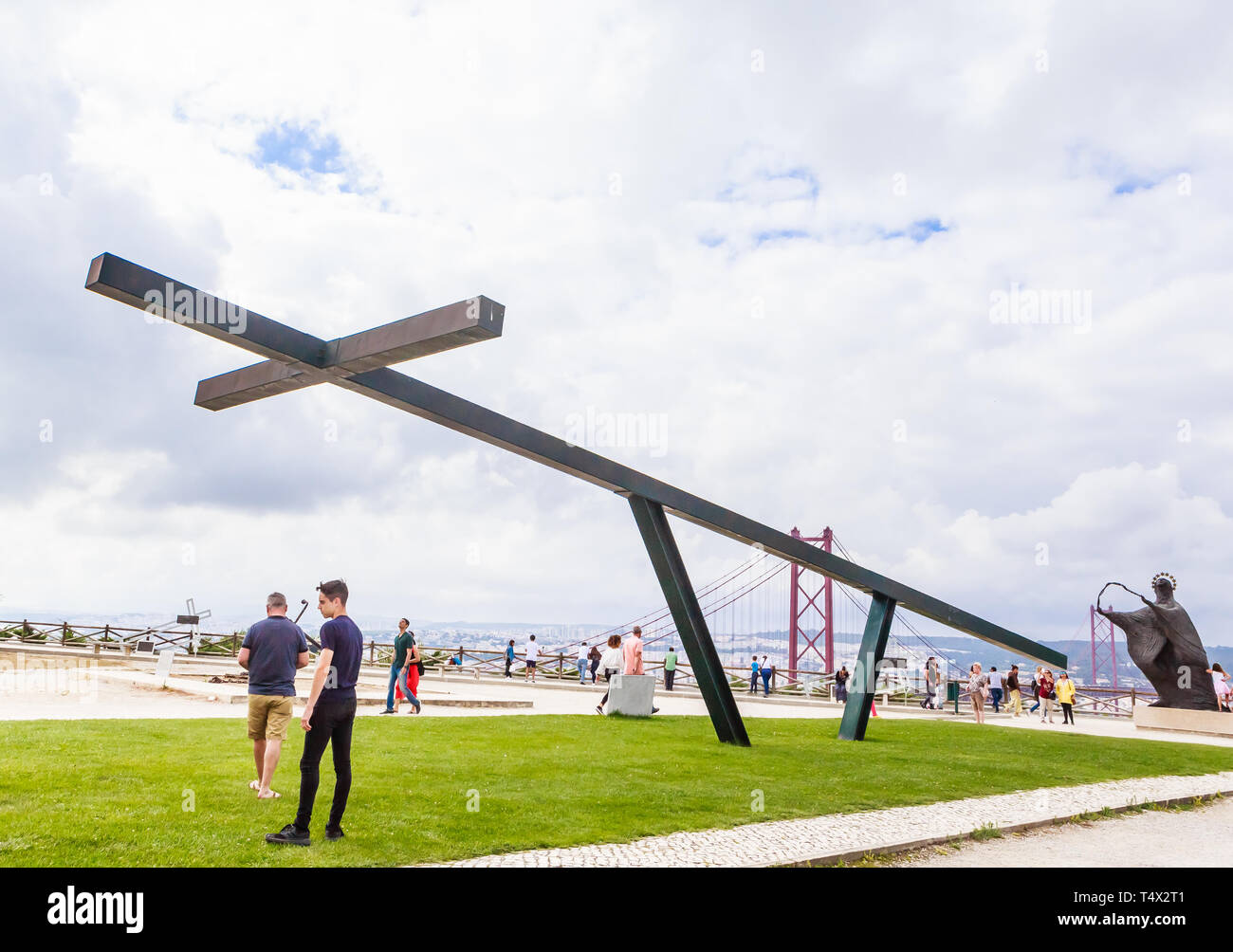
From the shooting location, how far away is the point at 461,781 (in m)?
7.23

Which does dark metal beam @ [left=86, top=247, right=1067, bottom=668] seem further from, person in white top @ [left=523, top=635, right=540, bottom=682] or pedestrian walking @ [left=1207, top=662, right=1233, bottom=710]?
person in white top @ [left=523, top=635, right=540, bottom=682]

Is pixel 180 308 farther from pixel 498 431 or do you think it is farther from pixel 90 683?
pixel 90 683

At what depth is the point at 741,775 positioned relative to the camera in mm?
8312

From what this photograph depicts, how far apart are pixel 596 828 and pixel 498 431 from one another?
368 centimetres

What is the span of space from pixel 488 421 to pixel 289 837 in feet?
13.0

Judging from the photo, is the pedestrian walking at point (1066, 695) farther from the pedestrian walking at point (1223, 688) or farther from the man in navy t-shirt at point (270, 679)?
the man in navy t-shirt at point (270, 679)

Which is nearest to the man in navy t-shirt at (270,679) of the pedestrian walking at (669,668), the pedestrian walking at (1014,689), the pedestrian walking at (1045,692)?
the pedestrian walking at (669,668)

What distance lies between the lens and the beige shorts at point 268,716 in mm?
6090

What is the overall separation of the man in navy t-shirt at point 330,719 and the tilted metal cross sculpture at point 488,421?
5.86ft

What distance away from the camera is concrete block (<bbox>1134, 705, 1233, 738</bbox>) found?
17906 millimetres

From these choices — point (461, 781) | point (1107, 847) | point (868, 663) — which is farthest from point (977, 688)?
point (461, 781)

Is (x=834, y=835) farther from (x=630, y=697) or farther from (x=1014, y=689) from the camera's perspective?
(x=1014, y=689)

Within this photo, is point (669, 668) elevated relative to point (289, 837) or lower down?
lower down
